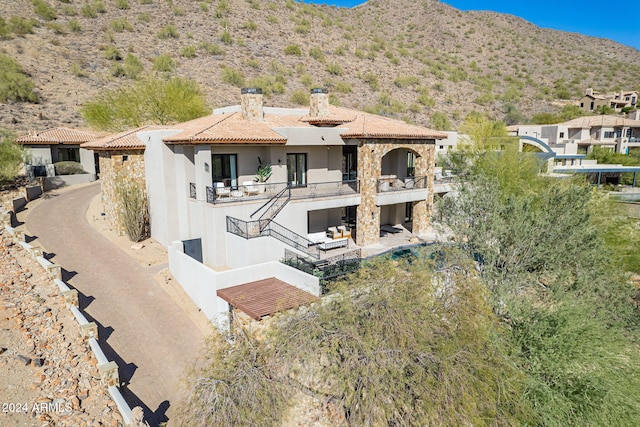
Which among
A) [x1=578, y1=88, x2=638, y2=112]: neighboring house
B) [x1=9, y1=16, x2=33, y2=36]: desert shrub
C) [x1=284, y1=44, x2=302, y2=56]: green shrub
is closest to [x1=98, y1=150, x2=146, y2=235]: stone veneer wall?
[x1=9, y1=16, x2=33, y2=36]: desert shrub

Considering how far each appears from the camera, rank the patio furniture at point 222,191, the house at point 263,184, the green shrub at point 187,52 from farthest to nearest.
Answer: the green shrub at point 187,52
the patio furniture at point 222,191
the house at point 263,184

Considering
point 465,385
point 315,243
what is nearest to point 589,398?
point 465,385

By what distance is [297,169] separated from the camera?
23500mm

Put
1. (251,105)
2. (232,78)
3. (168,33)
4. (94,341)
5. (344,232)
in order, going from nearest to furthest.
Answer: (94,341) < (251,105) < (344,232) < (232,78) < (168,33)

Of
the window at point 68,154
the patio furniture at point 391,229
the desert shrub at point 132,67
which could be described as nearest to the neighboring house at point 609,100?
the patio furniture at point 391,229

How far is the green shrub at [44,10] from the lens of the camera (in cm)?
5966

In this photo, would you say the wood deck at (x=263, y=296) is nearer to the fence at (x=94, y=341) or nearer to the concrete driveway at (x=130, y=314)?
the concrete driveway at (x=130, y=314)

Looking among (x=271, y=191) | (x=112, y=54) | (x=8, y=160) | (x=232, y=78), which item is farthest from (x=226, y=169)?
(x=112, y=54)

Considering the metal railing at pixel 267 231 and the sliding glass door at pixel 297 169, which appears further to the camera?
the sliding glass door at pixel 297 169

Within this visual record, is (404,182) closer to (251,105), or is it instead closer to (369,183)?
(369,183)

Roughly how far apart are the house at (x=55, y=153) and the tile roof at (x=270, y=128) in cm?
1743

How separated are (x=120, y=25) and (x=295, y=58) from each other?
91.1 ft

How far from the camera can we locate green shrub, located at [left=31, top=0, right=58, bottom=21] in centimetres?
5966

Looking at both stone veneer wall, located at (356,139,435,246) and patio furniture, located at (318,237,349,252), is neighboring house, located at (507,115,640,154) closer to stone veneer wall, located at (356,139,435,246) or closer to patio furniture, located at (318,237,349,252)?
stone veneer wall, located at (356,139,435,246)
